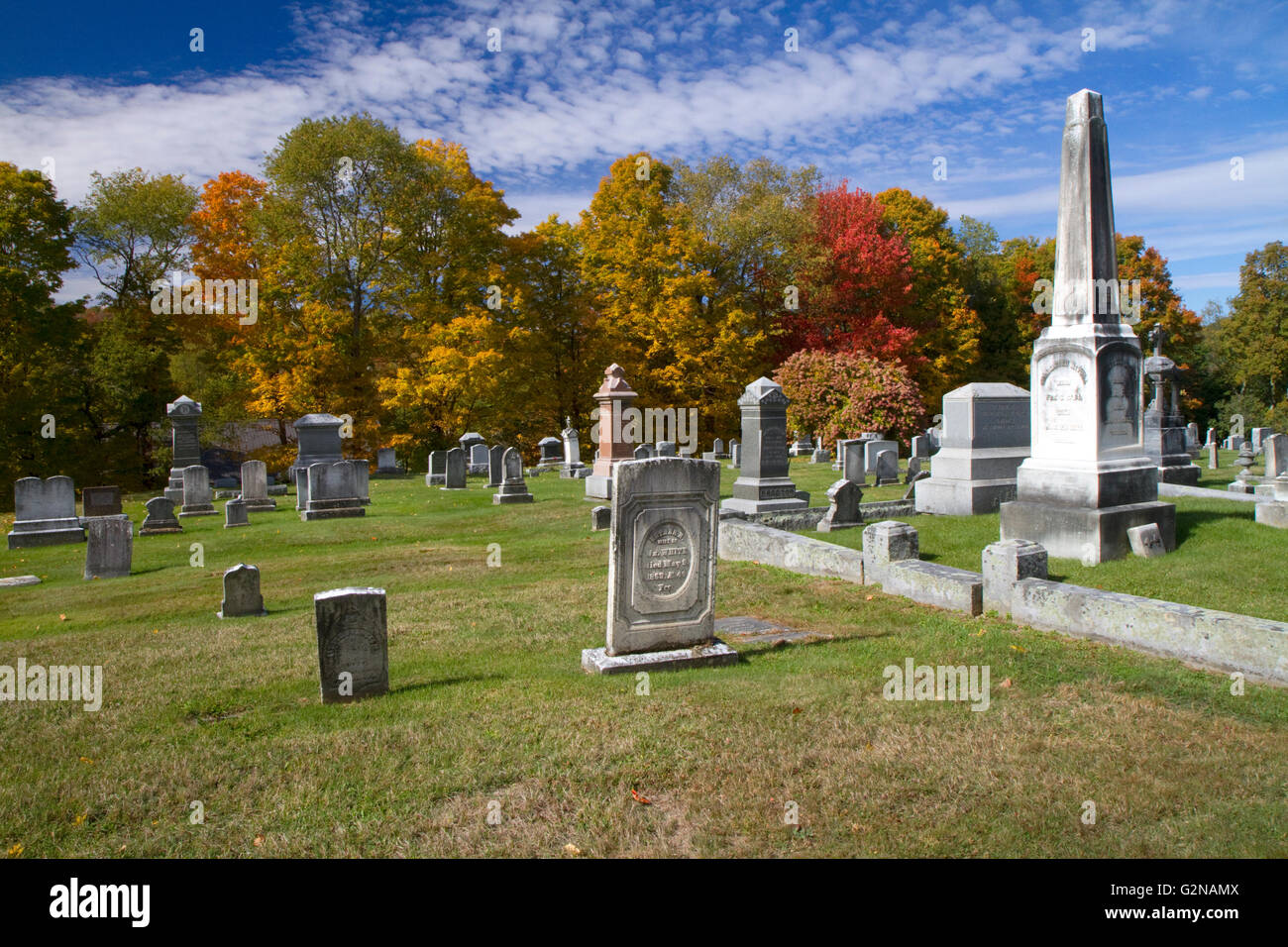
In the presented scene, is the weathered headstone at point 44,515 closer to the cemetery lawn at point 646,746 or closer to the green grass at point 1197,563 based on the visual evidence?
A: the cemetery lawn at point 646,746

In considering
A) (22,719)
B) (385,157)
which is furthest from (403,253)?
(22,719)

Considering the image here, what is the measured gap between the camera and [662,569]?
6289 mm

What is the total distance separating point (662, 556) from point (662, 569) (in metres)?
0.10

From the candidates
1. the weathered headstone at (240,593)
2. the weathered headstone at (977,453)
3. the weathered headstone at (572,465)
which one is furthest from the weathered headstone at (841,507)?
the weathered headstone at (572,465)

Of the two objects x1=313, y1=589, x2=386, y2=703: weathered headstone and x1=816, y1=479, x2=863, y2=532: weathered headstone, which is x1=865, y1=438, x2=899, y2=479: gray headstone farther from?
x1=313, y1=589, x2=386, y2=703: weathered headstone

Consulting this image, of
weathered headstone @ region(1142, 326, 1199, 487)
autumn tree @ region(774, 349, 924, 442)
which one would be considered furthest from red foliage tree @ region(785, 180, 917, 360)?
weathered headstone @ region(1142, 326, 1199, 487)

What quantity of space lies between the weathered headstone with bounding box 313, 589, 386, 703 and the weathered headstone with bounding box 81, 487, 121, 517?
42.5 ft

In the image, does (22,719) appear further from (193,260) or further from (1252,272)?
(1252,272)

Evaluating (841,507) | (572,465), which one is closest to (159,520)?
(572,465)

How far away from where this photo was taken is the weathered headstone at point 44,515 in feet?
46.8

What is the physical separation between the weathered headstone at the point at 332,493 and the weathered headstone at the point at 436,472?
548 cm

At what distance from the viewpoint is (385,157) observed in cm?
2888

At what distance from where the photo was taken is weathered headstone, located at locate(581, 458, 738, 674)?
20.1ft

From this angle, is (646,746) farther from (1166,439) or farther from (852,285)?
(852,285)
